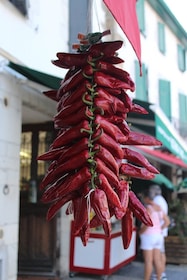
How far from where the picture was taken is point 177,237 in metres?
8.97

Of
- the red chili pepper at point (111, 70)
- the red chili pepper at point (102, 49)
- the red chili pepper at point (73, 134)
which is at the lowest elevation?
the red chili pepper at point (73, 134)

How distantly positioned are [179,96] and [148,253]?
1039 cm

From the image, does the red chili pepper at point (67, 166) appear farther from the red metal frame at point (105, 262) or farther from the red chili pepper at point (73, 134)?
the red metal frame at point (105, 262)

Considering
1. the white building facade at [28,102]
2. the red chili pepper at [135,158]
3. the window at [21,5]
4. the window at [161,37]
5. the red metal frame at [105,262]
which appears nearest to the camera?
the red chili pepper at [135,158]

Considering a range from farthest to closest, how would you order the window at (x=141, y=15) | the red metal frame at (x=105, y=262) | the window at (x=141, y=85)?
the window at (x=141, y=15) < the window at (x=141, y=85) < the red metal frame at (x=105, y=262)

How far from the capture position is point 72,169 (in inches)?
71.4

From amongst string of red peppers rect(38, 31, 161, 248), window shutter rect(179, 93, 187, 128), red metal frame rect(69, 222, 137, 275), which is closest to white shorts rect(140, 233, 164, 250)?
red metal frame rect(69, 222, 137, 275)

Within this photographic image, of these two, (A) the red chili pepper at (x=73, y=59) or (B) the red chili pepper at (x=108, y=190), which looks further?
(A) the red chili pepper at (x=73, y=59)

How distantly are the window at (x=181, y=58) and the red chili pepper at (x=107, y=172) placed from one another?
15.3 metres

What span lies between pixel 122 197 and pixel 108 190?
0.36 feet

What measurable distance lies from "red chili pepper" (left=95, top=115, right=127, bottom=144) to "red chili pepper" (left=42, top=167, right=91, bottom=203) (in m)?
0.20

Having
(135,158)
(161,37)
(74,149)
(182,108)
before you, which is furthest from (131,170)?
(182,108)

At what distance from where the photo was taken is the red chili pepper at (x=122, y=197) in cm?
178

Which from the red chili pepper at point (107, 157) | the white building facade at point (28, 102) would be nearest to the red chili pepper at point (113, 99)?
the red chili pepper at point (107, 157)
